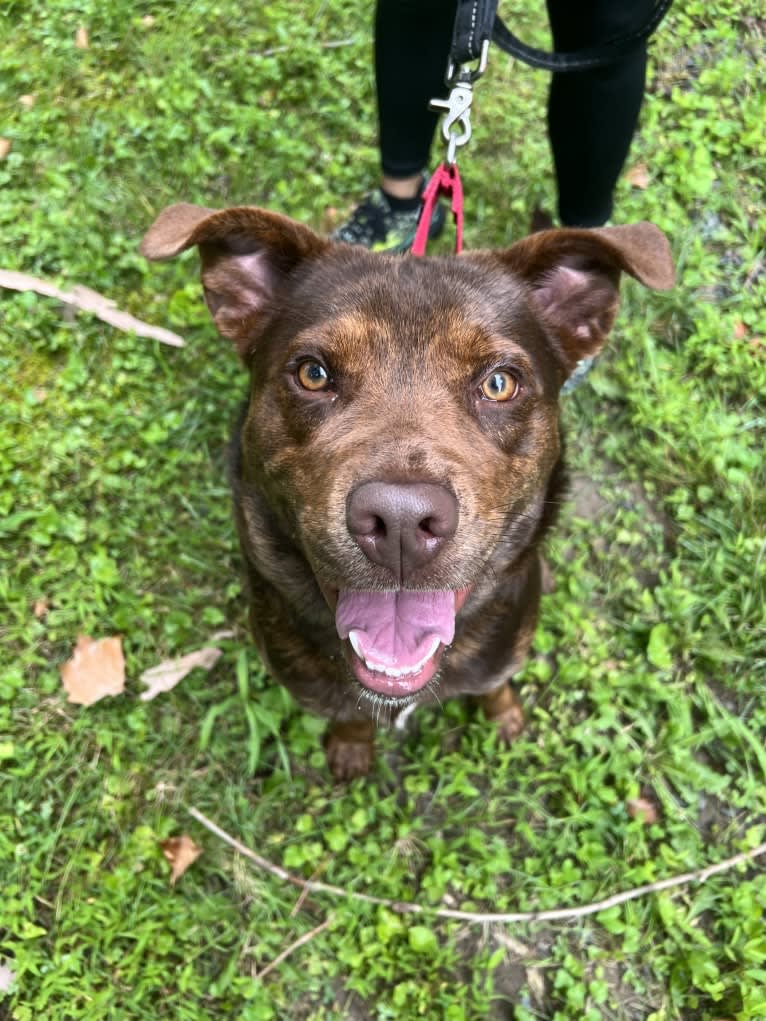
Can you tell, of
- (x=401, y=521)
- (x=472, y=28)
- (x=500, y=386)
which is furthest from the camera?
(x=472, y=28)

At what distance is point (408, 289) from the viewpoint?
8.27ft

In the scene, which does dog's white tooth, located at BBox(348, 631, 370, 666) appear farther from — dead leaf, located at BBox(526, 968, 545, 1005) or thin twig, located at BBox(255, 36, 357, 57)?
thin twig, located at BBox(255, 36, 357, 57)

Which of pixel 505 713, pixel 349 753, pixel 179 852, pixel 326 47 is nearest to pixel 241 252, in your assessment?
pixel 349 753

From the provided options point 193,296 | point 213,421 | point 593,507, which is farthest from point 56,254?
point 593,507

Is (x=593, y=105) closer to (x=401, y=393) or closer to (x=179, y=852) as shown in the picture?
(x=401, y=393)

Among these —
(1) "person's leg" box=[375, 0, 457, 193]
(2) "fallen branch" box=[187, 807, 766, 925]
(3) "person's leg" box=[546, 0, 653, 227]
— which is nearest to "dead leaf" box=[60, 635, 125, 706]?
(2) "fallen branch" box=[187, 807, 766, 925]

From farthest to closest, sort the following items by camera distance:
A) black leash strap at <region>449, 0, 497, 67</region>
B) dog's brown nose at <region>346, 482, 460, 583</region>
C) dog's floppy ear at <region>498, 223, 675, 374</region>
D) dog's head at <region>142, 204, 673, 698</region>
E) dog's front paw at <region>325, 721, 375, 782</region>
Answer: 1. dog's front paw at <region>325, 721, 375, 782</region>
2. black leash strap at <region>449, 0, 497, 67</region>
3. dog's floppy ear at <region>498, 223, 675, 374</region>
4. dog's head at <region>142, 204, 673, 698</region>
5. dog's brown nose at <region>346, 482, 460, 583</region>

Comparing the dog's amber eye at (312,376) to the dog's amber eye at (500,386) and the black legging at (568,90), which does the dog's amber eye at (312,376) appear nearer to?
the dog's amber eye at (500,386)

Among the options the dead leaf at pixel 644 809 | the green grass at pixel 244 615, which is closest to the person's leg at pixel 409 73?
the green grass at pixel 244 615

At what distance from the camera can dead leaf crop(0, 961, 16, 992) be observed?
132 inches

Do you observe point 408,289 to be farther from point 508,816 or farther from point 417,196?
point 508,816

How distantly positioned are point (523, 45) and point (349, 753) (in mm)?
2853

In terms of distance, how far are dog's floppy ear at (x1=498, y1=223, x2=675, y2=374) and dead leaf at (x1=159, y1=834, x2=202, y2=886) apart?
2.55 metres

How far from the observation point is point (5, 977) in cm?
336
